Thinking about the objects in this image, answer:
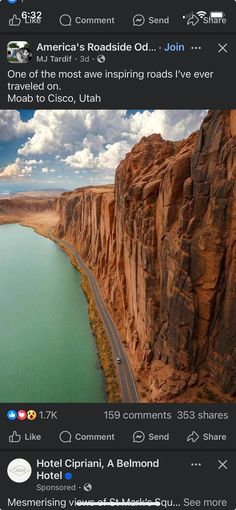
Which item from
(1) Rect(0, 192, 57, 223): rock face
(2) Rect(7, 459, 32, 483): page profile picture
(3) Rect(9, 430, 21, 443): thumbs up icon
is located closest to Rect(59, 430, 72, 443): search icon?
(2) Rect(7, 459, 32, 483): page profile picture

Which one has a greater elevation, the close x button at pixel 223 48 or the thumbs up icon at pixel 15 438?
the close x button at pixel 223 48

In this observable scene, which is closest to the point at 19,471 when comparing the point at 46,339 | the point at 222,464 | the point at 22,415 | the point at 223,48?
the point at 22,415

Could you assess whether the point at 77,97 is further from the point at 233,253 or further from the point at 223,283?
the point at 223,283

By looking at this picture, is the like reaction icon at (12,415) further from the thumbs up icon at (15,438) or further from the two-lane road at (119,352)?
the two-lane road at (119,352)

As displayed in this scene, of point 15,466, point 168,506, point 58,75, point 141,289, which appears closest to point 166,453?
point 168,506

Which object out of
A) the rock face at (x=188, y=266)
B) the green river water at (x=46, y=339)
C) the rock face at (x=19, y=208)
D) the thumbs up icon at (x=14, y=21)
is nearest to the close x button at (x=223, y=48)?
the thumbs up icon at (x=14, y=21)

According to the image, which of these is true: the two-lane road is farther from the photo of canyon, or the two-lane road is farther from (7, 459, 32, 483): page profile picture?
(7, 459, 32, 483): page profile picture
